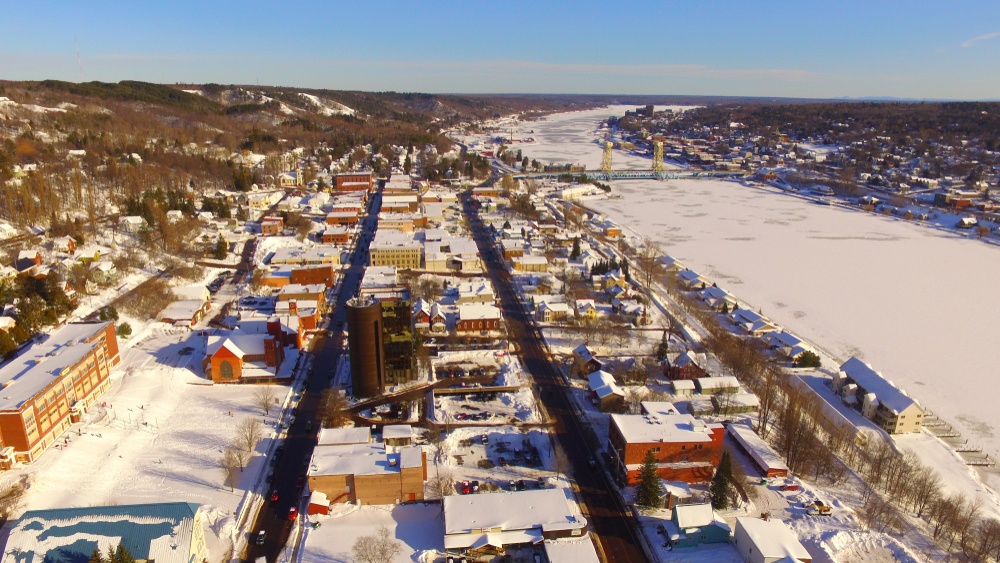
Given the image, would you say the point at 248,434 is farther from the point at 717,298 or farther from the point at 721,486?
the point at 717,298

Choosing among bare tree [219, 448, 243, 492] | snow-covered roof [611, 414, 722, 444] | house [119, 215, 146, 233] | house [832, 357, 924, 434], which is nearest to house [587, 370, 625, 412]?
snow-covered roof [611, 414, 722, 444]

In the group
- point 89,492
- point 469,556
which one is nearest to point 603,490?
point 469,556

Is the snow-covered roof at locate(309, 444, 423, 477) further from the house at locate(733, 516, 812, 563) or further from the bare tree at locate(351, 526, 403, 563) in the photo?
the house at locate(733, 516, 812, 563)

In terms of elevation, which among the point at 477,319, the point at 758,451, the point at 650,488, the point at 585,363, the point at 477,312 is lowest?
the point at 758,451

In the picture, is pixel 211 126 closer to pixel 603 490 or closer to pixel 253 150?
pixel 253 150

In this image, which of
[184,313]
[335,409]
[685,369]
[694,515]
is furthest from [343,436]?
[184,313]

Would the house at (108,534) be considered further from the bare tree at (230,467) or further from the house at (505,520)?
the house at (505,520)
